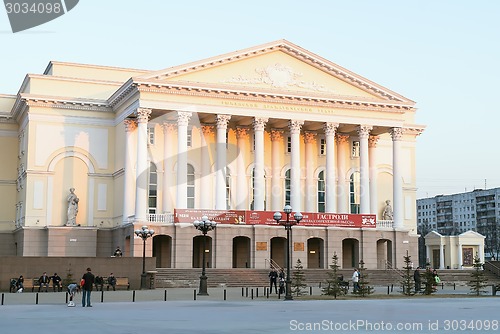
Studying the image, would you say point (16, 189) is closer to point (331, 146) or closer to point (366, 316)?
point (331, 146)

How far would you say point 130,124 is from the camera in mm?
58031

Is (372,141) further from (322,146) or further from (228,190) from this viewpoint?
(228,190)

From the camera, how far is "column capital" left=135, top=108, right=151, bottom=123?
5562 cm

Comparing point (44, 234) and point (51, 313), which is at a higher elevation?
point (44, 234)

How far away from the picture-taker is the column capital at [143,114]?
55625 millimetres

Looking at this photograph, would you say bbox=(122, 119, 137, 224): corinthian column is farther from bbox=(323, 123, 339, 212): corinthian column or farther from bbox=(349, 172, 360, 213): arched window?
bbox=(349, 172, 360, 213): arched window

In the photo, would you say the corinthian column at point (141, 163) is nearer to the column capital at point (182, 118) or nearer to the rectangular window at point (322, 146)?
the column capital at point (182, 118)

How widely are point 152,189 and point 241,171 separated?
7162 mm

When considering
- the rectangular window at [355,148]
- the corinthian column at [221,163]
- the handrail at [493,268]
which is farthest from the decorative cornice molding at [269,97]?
the handrail at [493,268]

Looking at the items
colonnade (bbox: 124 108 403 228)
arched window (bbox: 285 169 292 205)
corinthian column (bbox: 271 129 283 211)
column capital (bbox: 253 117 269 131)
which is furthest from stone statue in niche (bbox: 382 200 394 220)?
column capital (bbox: 253 117 269 131)

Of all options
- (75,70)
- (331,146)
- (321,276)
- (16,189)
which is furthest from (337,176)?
(16,189)

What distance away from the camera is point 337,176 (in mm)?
64875

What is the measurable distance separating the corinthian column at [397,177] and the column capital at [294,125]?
8.48m

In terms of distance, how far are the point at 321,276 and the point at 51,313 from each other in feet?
100
